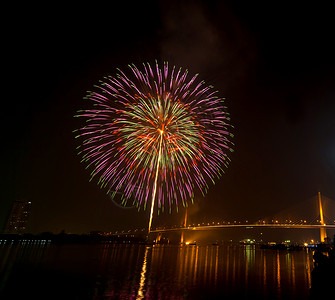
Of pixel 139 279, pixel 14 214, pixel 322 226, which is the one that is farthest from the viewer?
pixel 14 214

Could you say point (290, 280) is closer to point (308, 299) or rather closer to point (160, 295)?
point (308, 299)

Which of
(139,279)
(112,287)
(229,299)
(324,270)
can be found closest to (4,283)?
(112,287)

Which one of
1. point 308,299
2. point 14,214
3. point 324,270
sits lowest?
point 308,299

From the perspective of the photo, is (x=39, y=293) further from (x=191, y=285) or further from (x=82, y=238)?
(x=82, y=238)

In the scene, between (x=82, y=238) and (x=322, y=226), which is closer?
(x=322, y=226)

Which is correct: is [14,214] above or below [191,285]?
above

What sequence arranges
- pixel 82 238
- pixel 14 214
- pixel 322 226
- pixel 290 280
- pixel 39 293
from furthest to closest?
pixel 14 214, pixel 82 238, pixel 322 226, pixel 290 280, pixel 39 293

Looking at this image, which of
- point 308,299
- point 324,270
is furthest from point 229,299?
point 324,270
